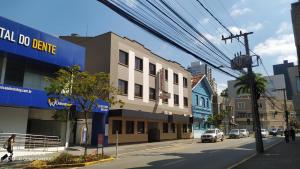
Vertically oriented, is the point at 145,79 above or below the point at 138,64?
below

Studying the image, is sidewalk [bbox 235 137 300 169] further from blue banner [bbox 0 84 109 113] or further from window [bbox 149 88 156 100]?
window [bbox 149 88 156 100]

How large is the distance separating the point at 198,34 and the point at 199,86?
117ft

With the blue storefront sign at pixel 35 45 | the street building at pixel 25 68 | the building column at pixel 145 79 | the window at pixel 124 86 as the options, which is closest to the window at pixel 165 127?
the building column at pixel 145 79

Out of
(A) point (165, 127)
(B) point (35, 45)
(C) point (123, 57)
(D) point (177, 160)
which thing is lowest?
(D) point (177, 160)

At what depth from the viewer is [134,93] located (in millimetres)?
33250

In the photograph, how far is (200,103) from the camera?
4953 cm

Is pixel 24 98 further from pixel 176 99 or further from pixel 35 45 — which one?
pixel 176 99

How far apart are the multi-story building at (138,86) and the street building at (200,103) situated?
448 cm

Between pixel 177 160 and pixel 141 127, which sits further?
pixel 141 127

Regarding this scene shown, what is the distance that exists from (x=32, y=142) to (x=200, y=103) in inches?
1280

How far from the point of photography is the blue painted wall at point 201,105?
4766cm

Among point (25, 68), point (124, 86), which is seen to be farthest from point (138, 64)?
point (25, 68)

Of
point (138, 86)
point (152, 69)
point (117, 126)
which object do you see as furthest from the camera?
point (152, 69)

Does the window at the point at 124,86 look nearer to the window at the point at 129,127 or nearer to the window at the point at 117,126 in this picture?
the window at the point at 117,126
